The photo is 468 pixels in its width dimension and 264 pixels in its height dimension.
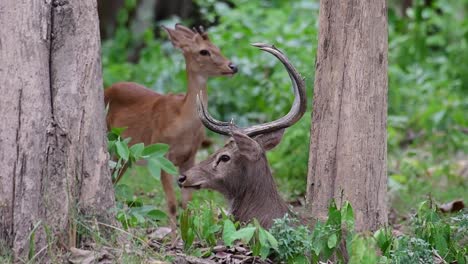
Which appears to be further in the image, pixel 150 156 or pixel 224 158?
pixel 224 158

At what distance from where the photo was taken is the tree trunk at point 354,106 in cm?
681

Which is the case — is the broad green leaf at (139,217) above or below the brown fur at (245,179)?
below

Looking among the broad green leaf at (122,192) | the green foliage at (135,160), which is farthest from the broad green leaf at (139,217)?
the broad green leaf at (122,192)

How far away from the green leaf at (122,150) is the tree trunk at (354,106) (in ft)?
4.37

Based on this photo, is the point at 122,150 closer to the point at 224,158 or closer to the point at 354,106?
the point at 224,158

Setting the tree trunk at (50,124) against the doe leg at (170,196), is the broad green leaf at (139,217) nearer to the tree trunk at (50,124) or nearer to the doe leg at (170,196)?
the tree trunk at (50,124)

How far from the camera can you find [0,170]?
5754mm

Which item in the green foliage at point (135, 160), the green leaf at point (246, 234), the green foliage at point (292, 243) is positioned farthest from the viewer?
the green foliage at point (135, 160)

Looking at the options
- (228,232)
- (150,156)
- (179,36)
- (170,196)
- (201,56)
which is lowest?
(170,196)

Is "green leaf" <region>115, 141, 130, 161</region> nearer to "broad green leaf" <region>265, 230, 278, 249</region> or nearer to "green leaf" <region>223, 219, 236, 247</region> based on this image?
"green leaf" <region>223, 219, 236, 247</region>

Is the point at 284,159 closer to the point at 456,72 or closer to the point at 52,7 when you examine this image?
the point at 456,72

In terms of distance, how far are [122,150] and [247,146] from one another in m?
0.84

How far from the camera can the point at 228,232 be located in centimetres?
581

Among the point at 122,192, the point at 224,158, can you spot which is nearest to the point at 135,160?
the point at 122,192
